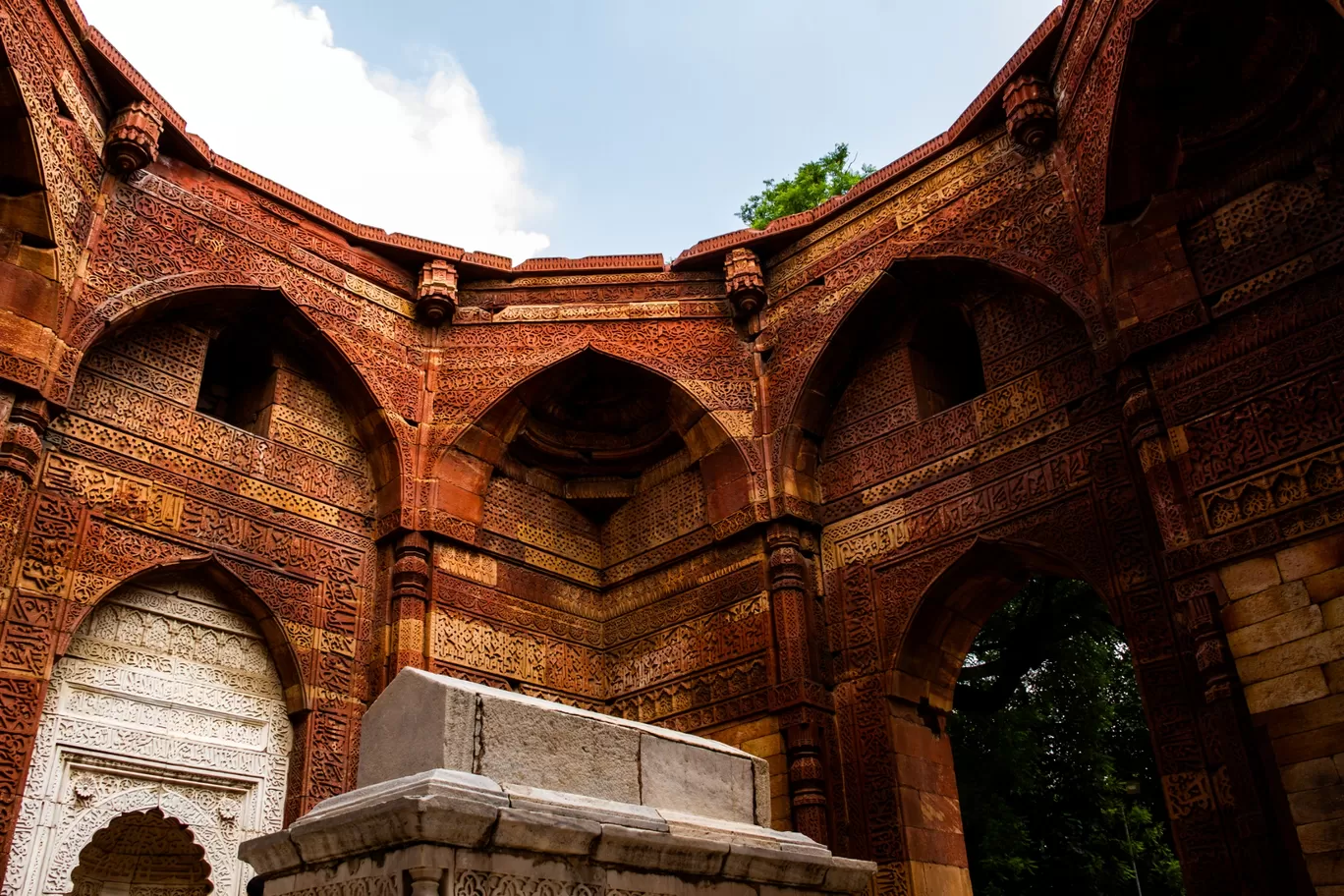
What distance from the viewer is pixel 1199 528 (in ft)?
19.4

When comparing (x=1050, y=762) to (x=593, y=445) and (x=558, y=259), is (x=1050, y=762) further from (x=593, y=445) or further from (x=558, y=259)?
(x=558, y=259)

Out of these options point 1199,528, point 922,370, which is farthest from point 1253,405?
point 922,370

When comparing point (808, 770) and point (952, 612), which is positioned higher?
point (952, 612)

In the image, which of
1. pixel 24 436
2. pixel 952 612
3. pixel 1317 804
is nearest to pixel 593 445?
pixel 952 612

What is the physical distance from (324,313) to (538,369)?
5.77 feet

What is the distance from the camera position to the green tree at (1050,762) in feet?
39.0

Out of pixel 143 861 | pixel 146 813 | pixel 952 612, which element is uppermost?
pixel 952 612

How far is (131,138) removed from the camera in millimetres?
7367

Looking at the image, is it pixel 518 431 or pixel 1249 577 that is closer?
pixel 1249 577

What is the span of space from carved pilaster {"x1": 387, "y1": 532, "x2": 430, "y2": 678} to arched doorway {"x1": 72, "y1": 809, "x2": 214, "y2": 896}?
1672 mm

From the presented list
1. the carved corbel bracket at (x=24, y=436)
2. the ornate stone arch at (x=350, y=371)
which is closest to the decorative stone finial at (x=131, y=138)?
the ornate stone arch at (x=350, y=371)

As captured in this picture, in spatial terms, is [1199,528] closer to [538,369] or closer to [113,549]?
[538,369]

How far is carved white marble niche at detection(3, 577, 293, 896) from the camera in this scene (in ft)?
20.7

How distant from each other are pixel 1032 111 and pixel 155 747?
719 centimetres
